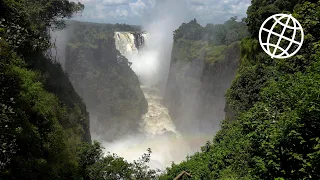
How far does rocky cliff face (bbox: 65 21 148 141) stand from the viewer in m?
56.5

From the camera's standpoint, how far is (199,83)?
4822 cm

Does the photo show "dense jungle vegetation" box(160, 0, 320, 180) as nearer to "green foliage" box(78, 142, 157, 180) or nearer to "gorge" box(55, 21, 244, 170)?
"green foliage" box(78, 142, 157, 180)

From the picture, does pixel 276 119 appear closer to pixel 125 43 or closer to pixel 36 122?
pixel 36 122

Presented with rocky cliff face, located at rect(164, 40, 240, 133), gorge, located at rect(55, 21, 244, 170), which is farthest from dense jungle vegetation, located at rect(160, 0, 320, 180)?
gorge, located at rect(55, 21, 244, 170)

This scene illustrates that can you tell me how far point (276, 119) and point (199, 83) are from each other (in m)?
40.0

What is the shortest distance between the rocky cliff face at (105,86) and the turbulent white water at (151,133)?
8.92ft

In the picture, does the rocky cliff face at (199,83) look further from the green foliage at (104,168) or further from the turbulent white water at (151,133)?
the green foliage at (104,168)

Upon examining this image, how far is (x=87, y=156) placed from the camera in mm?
13570

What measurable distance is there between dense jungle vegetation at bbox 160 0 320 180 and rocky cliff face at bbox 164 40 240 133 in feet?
62.2

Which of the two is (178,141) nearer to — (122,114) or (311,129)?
(122,114)

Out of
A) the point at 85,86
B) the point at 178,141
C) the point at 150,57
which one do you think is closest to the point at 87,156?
the point at 178,141

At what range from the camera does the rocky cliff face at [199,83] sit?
125ft

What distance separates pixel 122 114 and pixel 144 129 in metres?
5.92

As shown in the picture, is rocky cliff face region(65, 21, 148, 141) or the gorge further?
rocky cliff face region(65, 21, 148, 141)
